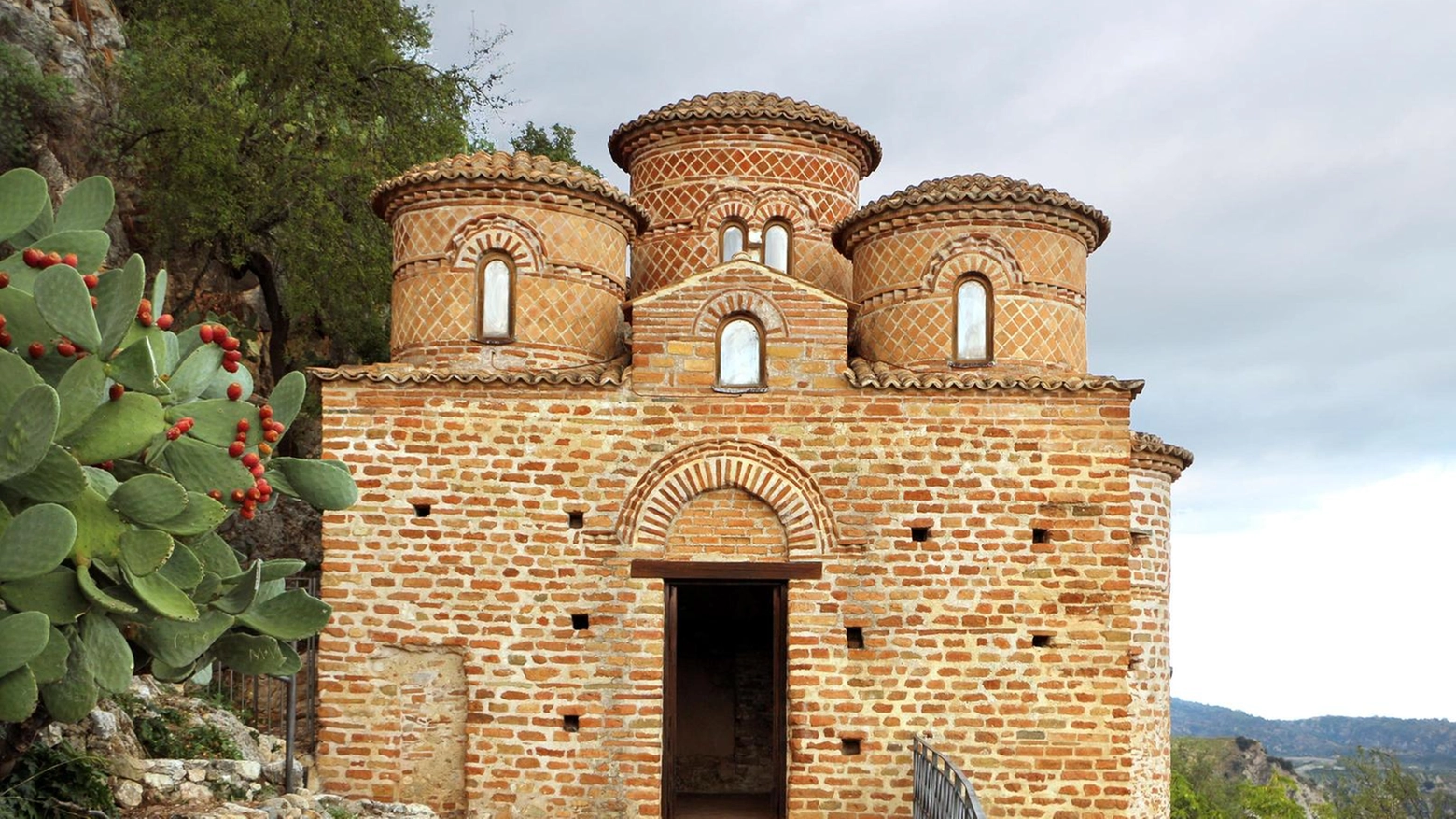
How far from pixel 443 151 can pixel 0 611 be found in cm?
1481

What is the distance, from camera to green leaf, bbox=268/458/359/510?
8.53 metres

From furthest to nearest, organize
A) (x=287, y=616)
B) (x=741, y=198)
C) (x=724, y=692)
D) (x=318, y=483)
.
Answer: (x=724, y=692) → (x=741, y=198) → (x=318, y=483) → (x=287, y=616)

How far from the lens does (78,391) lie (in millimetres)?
6836

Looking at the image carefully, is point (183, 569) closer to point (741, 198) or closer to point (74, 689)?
point (74, 689)

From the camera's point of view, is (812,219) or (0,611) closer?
(0,611)

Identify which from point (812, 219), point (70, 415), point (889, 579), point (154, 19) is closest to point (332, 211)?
point (154, 19)

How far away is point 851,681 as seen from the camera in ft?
38.7

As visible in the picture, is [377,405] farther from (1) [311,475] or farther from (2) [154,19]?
(2) [154,19]

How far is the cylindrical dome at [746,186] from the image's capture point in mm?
15672

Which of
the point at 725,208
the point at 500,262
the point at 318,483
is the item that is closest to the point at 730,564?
the point at 500,262

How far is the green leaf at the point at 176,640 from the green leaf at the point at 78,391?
131 centimetres

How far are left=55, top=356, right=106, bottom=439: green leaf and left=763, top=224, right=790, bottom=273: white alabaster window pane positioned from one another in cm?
975

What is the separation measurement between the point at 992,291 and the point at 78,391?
9000 millimetres

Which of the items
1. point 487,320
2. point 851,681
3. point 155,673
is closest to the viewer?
point 155,673
